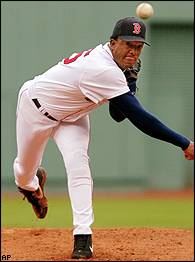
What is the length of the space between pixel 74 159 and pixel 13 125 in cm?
802

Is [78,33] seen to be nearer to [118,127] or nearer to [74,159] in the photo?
[118,127]

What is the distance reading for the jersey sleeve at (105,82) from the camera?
454cm

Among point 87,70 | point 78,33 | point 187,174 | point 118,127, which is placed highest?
point 78,33

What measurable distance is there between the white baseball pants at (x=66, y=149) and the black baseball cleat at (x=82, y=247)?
0.04m

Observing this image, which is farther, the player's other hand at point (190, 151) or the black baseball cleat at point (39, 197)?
the black baseball cleat at point (39, 197)

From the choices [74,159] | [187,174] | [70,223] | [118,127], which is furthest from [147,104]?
[74,159]

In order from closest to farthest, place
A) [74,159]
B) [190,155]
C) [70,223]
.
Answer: [190,155]
[74,159]
[70,223]

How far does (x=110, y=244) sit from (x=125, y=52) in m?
1.65

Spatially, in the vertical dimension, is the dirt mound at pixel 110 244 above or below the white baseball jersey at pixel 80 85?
below

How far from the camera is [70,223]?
902 centimetres

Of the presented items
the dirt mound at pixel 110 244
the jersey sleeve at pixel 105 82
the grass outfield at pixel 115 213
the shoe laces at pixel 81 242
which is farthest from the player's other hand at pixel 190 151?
the grass outfield at pixel 115 213

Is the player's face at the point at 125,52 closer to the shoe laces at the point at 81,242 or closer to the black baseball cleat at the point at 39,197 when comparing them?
the shoe laces at the point at 81,242

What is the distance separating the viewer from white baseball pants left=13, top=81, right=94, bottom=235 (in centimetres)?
473

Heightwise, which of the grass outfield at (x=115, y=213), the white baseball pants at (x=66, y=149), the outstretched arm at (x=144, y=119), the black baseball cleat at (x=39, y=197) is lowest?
the grass outfield at (x=115, y=213)
